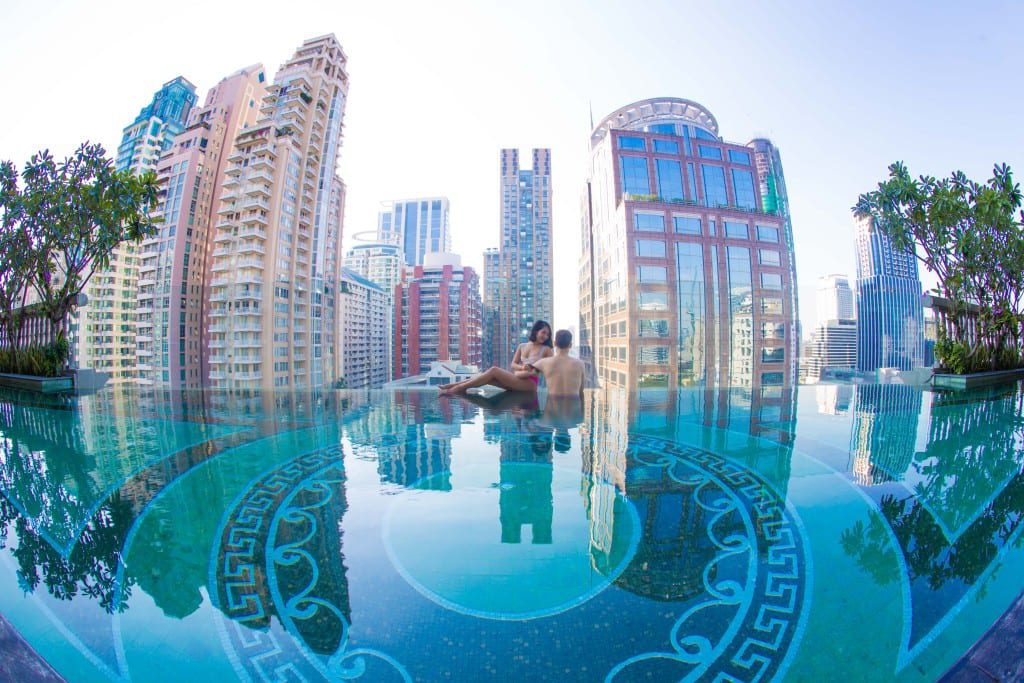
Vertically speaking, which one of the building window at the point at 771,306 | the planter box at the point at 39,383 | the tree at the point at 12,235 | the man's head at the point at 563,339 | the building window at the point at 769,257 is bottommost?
the planter box at the point at 39,383

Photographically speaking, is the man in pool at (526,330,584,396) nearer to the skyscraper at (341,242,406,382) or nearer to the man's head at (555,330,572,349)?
the man's head at (555,330,572,349)

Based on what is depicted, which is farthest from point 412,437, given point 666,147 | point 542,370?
point 666,147

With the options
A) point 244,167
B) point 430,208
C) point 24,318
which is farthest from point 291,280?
point 430,208

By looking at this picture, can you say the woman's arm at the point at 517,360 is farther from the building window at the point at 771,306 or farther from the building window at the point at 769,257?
the building window at the point at 769,257

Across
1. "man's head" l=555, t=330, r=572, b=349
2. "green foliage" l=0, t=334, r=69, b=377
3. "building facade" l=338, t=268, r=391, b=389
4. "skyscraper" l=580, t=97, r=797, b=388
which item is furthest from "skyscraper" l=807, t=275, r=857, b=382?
"building facade" l=338, t=268, r=391, b=389

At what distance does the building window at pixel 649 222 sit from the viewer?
11.5 meters

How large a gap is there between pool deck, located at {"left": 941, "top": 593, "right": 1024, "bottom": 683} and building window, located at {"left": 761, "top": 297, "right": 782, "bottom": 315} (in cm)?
1171

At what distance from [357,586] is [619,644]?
0.68 m

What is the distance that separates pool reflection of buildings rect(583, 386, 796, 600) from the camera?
1.18 metres

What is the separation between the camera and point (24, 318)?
18.6 feet

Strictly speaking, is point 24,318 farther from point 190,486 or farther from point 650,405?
point 650,405

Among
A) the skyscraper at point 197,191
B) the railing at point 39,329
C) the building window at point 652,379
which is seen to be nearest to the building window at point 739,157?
the building window at point 652,379

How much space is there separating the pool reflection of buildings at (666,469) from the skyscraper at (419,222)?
247 feet

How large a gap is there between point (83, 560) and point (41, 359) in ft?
22.0
